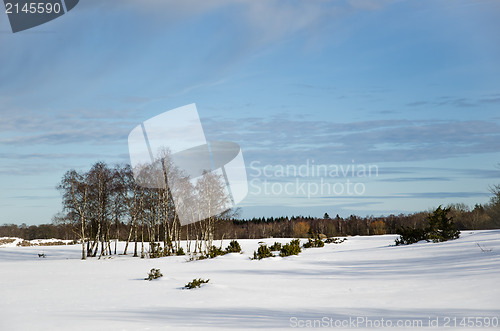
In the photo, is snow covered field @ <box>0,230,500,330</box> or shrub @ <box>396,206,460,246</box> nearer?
snow covered field @ <box>0,230,500,330</box>

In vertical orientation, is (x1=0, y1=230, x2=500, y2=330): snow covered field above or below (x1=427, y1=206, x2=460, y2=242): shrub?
below

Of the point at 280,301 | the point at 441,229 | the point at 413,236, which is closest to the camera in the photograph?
the point at 280,301

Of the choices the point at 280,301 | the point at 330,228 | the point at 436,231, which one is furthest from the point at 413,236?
the point at 330,228

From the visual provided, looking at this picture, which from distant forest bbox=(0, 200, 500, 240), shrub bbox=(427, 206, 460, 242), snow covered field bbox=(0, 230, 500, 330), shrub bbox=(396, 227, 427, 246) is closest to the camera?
snow covered field bbox=(0, 230, 500, 330)

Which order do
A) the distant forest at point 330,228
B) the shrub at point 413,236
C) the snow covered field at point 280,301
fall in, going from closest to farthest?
1. the snow covered field at point 280,301
2. the shrub at point 413,236
3. the distant forest at point 330,228

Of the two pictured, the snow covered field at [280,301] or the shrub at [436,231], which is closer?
the snow covered field at [280,301]

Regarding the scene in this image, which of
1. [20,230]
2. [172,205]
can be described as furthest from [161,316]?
[20,230]

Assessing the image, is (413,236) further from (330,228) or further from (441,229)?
(330,228)

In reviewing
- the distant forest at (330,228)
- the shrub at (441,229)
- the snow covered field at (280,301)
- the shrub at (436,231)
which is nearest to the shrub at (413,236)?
the shrub at (436,231)

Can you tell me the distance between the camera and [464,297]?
9.55 metres

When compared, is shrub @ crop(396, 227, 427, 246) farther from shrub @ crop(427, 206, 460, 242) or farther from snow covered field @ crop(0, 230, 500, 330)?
snow covered field @ crop(0, 230, 500, 330)

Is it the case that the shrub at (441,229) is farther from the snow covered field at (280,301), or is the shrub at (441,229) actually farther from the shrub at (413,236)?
the snow covered field at (280,301)

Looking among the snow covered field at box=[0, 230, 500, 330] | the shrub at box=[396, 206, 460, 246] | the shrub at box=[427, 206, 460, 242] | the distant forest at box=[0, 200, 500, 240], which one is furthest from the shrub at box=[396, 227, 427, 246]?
the distant forest at box=[0, 200, 500, 240]

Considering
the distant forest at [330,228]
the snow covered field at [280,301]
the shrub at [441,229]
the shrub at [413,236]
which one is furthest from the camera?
the distant forest at [330,228]
